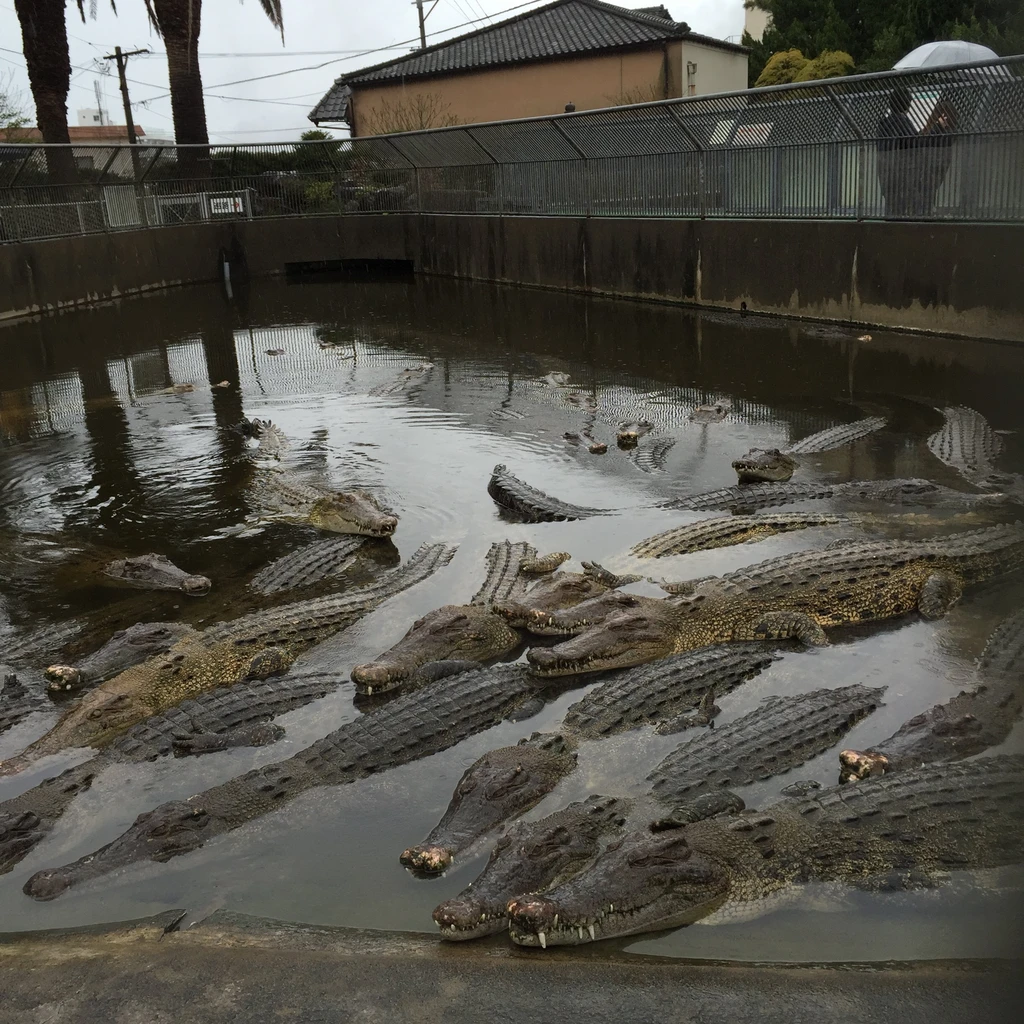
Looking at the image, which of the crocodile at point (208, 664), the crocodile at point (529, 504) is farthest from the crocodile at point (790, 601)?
the crocodile at point (529, 504)

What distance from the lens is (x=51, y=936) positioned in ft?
10.7

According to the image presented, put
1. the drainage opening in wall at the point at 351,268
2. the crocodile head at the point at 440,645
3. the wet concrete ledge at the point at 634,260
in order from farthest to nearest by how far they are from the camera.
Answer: the drainage opening in wall at the point at 351,268
the wet concrete ledge at the point at 634,260
the crocodile head at the point at 440,645

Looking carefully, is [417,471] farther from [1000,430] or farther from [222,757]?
[1000,430]

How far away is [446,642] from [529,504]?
82.0 inches

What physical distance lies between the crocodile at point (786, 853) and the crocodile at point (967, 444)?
4403 mm

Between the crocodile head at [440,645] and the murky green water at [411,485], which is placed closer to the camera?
the murky green water at [411,485]

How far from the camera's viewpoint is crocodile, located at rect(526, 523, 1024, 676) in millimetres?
5051

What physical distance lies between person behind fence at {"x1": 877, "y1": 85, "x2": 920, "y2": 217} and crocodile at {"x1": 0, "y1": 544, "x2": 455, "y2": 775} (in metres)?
9.00

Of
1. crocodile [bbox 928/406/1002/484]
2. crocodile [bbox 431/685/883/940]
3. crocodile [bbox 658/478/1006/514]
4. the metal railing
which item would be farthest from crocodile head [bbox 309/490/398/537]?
the metal railing

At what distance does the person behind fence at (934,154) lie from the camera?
11414 millimetres

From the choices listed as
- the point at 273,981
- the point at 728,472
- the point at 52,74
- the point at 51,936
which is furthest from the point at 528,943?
the point at 52,74

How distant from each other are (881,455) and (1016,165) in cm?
474

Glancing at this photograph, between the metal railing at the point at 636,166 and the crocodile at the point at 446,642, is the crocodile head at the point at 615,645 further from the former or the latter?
the metal railing at the point at 636,166

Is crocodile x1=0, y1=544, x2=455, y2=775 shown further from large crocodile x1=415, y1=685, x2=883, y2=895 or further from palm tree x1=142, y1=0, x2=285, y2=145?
palm tree x1=142, y1=0, x2=285, y2=145
